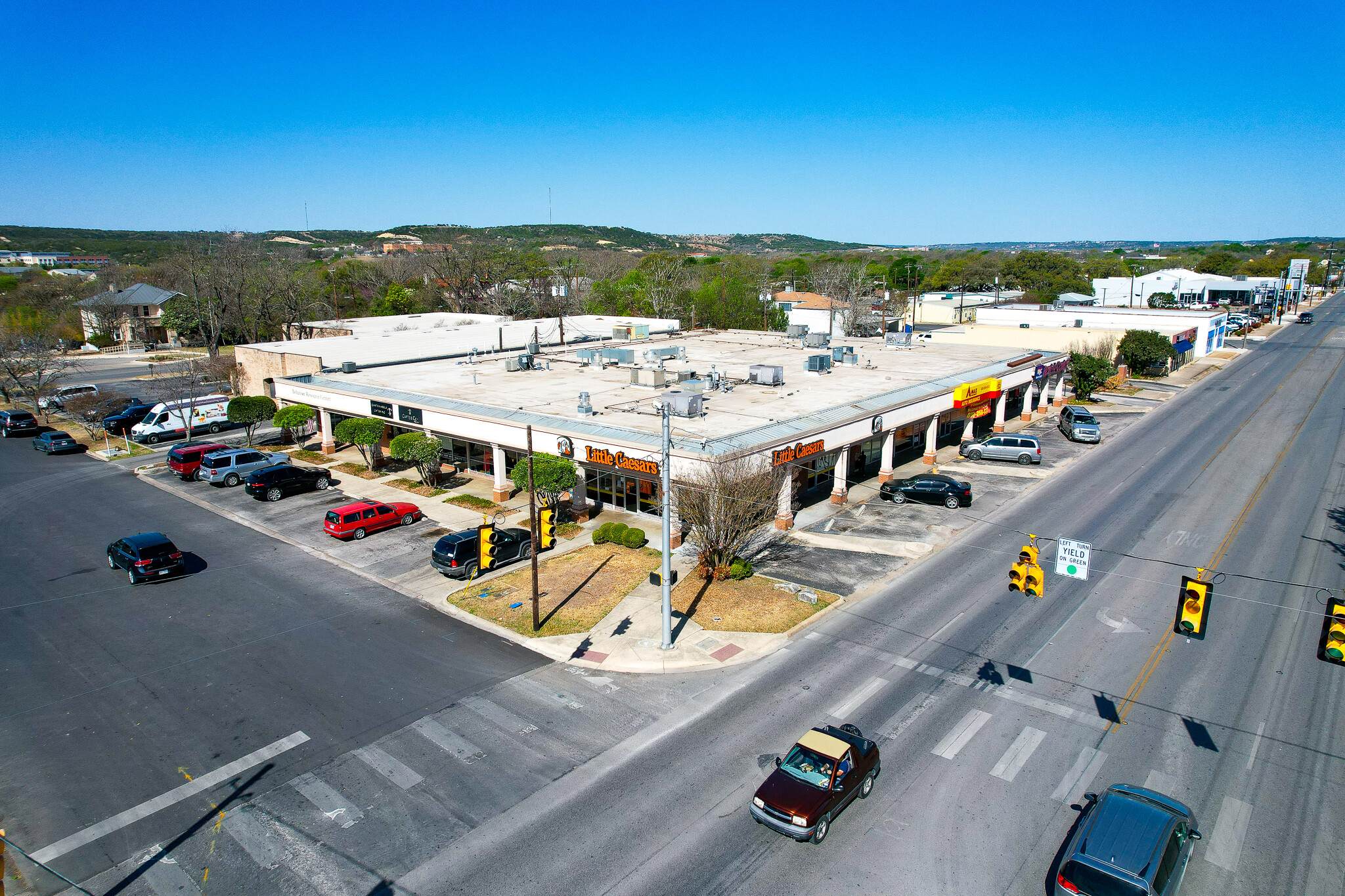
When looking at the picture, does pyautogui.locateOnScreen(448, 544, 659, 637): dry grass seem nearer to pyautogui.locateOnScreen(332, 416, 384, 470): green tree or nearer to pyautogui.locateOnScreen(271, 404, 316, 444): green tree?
pyautogui.locateOnScreen(332, 416, 384, 470): green tree

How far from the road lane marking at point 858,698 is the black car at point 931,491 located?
55.9ft

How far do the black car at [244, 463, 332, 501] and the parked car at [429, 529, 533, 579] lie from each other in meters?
13.4

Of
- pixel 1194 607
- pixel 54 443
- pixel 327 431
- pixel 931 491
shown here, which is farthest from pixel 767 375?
pixel 54 443

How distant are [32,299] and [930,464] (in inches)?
4954

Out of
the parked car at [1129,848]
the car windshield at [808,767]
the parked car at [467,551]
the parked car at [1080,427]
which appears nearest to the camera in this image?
the parked car at [1129,848]

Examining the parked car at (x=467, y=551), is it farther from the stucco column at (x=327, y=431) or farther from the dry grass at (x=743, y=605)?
the stucco column at (x=327, y=431)

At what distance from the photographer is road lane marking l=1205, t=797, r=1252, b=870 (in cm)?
1431

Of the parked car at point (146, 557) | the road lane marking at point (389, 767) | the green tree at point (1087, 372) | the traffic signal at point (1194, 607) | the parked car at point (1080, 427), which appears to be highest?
the green tree at point (1087, 372)

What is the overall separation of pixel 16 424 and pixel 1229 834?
71346 millimetres

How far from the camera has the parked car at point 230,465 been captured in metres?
40.6

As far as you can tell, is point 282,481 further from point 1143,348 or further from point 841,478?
point 1143,348

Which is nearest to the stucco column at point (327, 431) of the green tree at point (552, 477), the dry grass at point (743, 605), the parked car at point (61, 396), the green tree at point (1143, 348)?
the green tree at point (552, 477)

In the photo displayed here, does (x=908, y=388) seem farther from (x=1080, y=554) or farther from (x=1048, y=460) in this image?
(x=1080, y=554)

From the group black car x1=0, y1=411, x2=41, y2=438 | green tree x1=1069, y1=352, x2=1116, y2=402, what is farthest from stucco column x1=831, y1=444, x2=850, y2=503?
black car x1=0, y1=411, x2=41, y2=438
